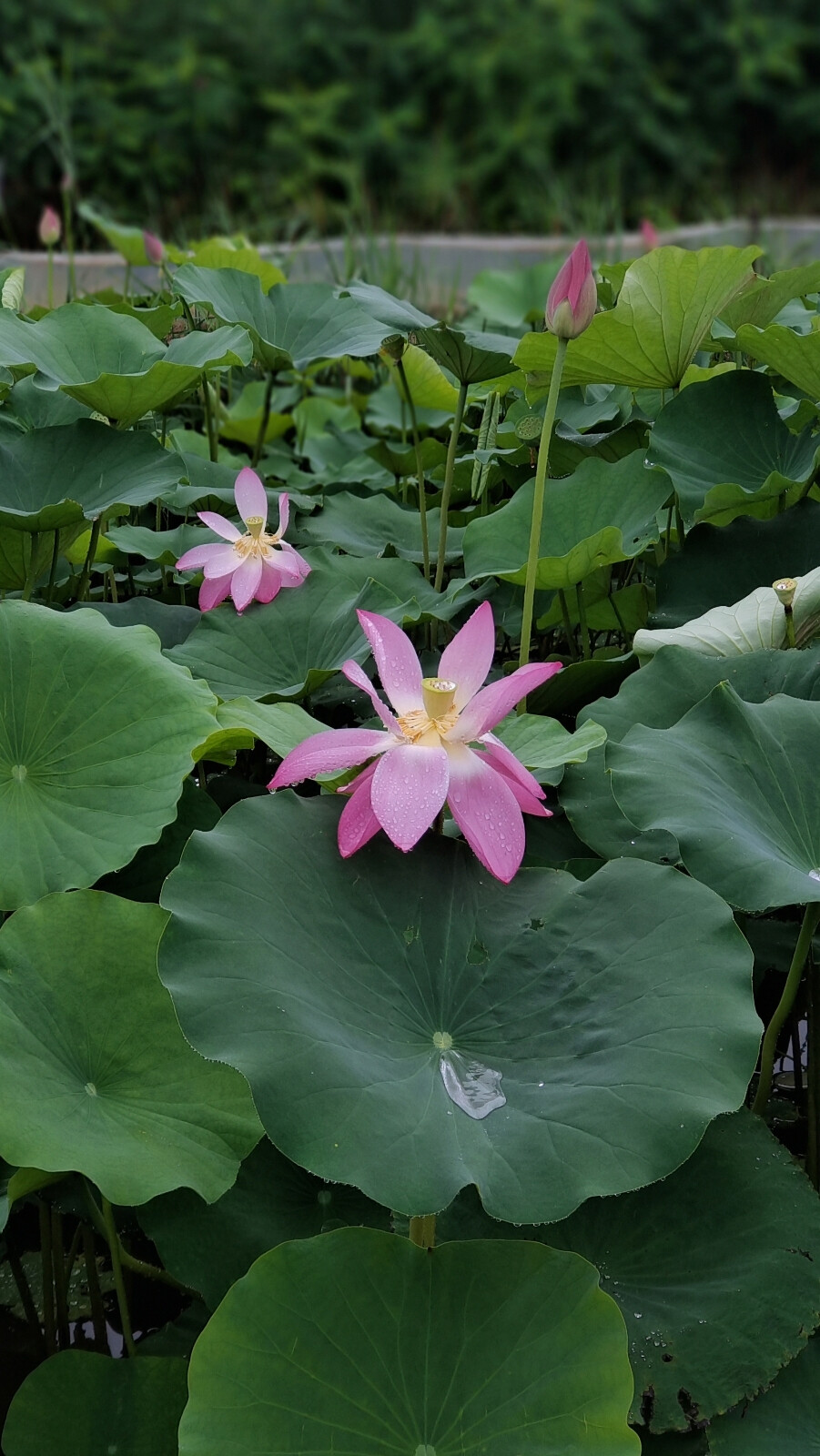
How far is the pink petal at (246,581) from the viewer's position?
98 cm

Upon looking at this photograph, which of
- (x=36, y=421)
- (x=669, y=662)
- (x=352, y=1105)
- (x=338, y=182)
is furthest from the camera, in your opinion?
(x=338, y=182)

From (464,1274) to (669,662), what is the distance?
1.42ft

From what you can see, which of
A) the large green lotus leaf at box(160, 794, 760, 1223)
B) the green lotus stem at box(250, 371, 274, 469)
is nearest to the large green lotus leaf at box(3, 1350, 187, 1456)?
the large green lotus leaf at box(160, 794, 760, 1223)

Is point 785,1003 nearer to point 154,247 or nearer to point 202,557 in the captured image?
point 202,557

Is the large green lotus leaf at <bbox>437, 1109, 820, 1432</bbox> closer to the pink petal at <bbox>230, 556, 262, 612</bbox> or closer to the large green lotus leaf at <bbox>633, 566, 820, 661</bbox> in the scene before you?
the large green lotus leaf at <bbox>633, 566, 820, 661</bbox>

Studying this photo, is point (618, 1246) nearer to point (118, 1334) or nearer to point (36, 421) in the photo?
point (118, 1334)

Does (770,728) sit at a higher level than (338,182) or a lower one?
higher

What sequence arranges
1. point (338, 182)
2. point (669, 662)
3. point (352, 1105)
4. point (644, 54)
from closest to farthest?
point (352, 1105) < point (669, 662) < point (338, 182) < point (644, 54)

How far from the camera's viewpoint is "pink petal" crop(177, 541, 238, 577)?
3.26 ft

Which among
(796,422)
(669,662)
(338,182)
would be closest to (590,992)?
(669,662)

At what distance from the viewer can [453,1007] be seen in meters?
0.68

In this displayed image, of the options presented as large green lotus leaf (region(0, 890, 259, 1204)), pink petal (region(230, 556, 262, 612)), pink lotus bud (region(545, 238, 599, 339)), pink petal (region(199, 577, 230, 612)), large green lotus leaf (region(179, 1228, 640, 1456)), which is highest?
pink lotus bud (region(545, 238, 599, 339))

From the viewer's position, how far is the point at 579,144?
6.92 metres

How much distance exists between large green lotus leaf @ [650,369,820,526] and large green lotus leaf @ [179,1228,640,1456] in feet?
2.06
